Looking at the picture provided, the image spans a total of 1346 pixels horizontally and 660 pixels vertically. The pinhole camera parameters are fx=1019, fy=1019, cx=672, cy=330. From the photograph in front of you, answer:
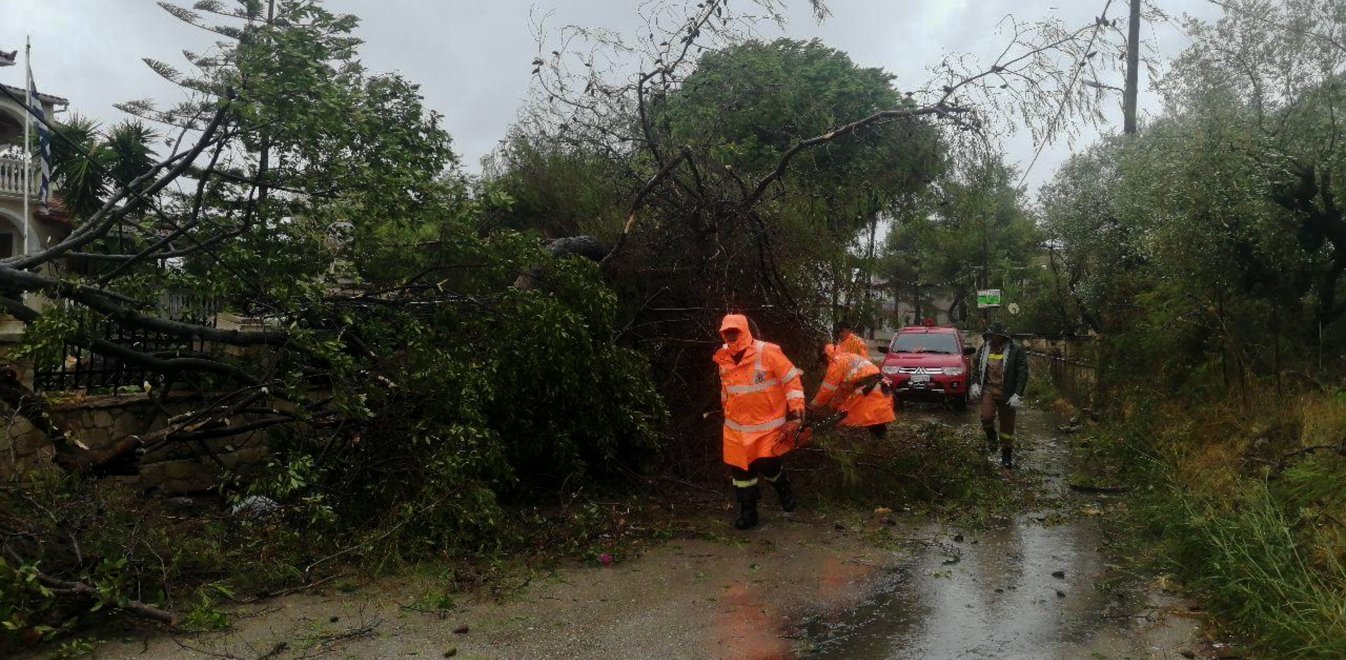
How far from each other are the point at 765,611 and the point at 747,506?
6.13 ft

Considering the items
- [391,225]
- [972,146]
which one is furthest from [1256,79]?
[391,225]

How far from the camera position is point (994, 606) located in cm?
552

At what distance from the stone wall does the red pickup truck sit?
35.3 ft

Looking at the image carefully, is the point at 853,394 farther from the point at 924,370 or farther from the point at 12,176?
the point at 12,176

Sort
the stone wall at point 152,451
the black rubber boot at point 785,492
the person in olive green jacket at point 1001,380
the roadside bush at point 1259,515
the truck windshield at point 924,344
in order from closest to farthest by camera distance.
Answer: the roadside bush at point 1259,515, the stone wall at point 152,451, the black rubber boot at point 785,492, the person in olive green jacket at point 1001,380, the truck windshield at point 924,344

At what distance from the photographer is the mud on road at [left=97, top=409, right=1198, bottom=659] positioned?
15.8 feet

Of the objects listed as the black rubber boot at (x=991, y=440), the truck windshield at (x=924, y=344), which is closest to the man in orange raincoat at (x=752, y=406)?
the black rubber boot at (x=991, y=440)

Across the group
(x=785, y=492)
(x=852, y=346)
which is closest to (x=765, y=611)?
(x=785, y=492)

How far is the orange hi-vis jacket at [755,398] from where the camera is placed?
7.16 metres

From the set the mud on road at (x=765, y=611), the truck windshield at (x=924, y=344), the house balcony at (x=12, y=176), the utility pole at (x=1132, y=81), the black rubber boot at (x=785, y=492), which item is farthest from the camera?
the house balcony at (x=12, y=176)

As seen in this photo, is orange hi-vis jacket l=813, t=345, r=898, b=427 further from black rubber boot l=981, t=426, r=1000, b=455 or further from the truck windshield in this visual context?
the truck windshield

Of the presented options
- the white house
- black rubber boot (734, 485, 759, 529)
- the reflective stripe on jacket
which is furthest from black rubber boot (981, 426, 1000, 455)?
the white house

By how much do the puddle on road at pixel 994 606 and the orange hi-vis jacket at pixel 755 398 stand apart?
1318 millimetres

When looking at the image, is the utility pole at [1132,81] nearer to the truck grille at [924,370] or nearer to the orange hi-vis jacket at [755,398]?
the truck grille at [924,370]
